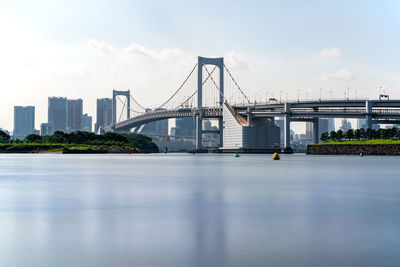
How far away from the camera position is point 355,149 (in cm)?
9819

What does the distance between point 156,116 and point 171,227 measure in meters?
124

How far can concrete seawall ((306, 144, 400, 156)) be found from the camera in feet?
301

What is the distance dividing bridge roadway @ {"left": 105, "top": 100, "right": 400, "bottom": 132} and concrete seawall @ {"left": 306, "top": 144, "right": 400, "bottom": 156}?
11873 mm

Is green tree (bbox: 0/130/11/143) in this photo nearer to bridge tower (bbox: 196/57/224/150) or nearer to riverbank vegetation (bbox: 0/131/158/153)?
riverbank vegetation (bbox: 0/131/158/153)

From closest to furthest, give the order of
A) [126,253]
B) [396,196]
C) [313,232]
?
[126,253], [313,232], [396,196]

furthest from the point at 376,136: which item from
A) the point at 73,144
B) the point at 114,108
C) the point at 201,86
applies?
the point at 114,108

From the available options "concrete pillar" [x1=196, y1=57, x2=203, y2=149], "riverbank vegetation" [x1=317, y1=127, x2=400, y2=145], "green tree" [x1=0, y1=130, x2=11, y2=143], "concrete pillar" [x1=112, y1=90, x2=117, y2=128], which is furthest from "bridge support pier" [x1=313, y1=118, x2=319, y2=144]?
"green tree" [x1=0, y1=130, x2=11, y2=143]

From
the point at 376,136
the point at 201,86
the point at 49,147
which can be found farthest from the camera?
the point at 201,86

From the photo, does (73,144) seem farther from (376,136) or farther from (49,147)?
(376,136)

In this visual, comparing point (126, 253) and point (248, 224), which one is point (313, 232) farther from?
point (126, 253)

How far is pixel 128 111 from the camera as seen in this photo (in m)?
175

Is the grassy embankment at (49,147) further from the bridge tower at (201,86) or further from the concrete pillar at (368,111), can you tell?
the concrete pillar at (368,111)

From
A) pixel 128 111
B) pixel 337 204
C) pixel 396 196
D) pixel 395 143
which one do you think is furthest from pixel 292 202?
pixel 128 111

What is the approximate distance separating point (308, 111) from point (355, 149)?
1172 inches
